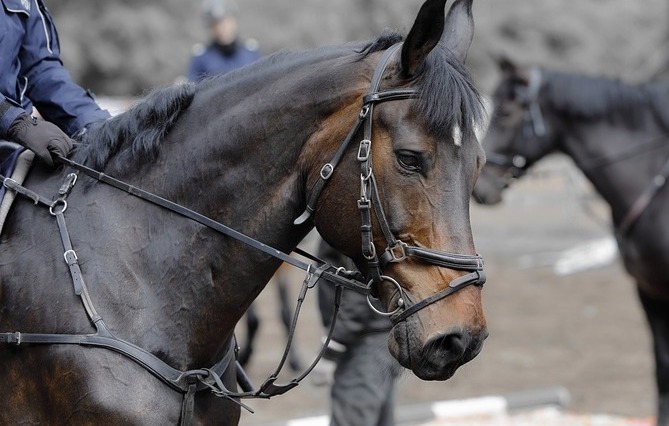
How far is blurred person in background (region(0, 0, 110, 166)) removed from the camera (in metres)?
3.33

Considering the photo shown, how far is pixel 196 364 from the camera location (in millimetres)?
3211

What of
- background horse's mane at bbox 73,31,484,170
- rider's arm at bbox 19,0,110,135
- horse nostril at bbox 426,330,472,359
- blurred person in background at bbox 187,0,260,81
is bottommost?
horse nostril at bbox 426,330,472,359

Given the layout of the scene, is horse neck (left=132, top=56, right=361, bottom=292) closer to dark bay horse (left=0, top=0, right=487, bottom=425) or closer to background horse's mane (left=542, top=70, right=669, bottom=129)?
dark bay horse (left=0, top=0, right=487, bottom=425)

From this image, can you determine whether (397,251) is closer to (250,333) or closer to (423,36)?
(423,36)

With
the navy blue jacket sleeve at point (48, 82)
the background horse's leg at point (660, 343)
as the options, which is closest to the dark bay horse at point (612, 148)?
the background horse's leg at point (660, 343)

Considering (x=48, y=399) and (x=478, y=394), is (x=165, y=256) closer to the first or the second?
(x=48, y=399)

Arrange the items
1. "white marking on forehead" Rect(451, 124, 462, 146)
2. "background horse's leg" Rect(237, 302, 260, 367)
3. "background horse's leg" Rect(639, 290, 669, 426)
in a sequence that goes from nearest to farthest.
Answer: "white marking on forehead" Rect(451, 124, 462, 146) < "background horse's leg" Rect(639, 290, 669, 426) < "background horse's leg" Rect(237, 302, 260, 367)

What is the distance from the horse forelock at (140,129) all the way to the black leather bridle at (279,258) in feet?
0.27

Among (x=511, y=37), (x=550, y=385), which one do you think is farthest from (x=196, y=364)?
(x=511, y=37)

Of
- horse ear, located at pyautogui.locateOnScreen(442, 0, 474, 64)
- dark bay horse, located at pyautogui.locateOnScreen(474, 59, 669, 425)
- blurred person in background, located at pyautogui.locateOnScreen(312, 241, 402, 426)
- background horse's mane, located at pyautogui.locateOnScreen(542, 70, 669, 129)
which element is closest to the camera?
horse ear, located at pyautogui.locateOnScreen(442, 0, 474, 64)

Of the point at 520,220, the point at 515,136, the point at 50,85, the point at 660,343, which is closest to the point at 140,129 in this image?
the point at 50,85

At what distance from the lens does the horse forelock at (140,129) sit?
3291 millimetres

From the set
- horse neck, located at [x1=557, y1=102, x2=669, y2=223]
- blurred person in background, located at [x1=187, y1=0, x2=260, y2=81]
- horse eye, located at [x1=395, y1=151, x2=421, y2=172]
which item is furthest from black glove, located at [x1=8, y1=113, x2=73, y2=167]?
blurred person in background, located at [x1=187, y1=0, x2=260, y2=81]

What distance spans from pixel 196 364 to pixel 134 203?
56cm
